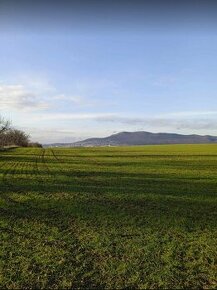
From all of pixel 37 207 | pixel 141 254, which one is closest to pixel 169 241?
pixel 141 254

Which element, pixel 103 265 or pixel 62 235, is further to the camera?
pixel 62 235

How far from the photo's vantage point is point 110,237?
12758 mm

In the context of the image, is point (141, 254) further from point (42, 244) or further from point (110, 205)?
point (110, 205)

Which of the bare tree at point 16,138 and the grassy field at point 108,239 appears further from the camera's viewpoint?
the bare tree at point 16,138

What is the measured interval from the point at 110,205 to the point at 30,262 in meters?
9.00

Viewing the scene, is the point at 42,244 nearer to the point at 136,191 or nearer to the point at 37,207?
the point at 37,207

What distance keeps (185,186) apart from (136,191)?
15.4 feet

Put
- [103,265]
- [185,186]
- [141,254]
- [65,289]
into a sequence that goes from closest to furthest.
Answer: [65,289] < [103,265] < [141,254] < [185,186]

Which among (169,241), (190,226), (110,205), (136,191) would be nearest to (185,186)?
(136,191)

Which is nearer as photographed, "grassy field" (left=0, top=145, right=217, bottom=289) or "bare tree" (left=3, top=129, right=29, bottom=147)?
"grassy field" (left=0, top=145, right=217, bottom=289)

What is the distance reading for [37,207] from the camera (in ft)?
59.9

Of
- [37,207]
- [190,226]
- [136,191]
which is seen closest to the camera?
[190,226]

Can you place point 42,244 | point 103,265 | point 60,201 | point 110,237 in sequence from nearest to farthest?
point 103,265, point 42,244, point 110,237, point 60,201

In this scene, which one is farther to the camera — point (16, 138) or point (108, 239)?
point (16, 138)
